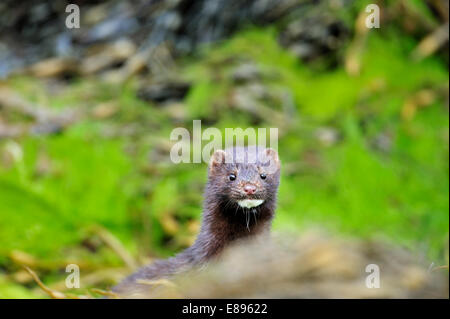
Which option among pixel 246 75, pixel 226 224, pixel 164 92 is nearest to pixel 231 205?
pixel 226 224

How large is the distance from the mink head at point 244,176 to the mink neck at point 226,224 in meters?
0.04

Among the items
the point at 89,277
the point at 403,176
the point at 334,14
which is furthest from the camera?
the point at 334,14

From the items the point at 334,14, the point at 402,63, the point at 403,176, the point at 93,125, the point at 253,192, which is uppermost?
the point at 334,14

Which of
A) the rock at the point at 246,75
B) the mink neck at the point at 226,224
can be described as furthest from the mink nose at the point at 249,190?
the rock at the point at 246,75

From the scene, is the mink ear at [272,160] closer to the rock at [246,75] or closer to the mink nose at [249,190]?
the mink nose at [249,190]

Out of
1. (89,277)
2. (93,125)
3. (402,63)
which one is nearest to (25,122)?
(93,125)

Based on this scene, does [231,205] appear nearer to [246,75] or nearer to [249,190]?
[249,190]

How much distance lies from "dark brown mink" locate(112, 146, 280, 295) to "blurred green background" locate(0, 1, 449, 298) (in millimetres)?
1702

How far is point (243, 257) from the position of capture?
1702mm

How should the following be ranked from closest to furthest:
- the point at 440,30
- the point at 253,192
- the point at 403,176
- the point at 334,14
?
the point at 253,192 < the point at 403,176 < the point at 440,30 < the point at 334,14

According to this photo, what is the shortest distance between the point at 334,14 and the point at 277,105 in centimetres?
170
